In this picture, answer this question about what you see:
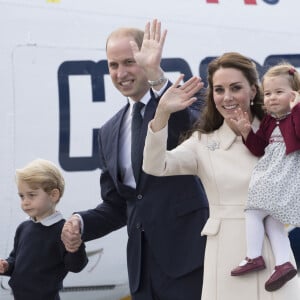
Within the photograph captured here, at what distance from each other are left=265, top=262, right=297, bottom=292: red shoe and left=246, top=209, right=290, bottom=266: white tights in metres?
0.03

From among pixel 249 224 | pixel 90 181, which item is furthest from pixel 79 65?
pixel 249 224

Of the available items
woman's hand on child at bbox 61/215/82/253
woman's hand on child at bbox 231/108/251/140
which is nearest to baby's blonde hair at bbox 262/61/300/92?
woman's hand on child at bbox 231/108/251/140

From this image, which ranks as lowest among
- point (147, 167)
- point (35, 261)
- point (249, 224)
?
point (35, 261)

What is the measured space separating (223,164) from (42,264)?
1.01 metres

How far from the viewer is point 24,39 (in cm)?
491

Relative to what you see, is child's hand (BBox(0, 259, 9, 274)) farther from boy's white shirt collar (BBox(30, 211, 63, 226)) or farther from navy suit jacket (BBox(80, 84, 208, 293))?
navy suit jacket (BBox(80, 84, 208, 293))

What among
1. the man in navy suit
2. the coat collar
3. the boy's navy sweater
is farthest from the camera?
the boy's navy sweater

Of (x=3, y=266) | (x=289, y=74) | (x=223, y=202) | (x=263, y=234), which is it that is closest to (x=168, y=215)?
(x=223, y=202)

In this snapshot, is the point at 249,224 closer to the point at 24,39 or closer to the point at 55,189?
the point at 55,189

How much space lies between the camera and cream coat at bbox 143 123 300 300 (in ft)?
9.56

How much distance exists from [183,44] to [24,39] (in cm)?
93

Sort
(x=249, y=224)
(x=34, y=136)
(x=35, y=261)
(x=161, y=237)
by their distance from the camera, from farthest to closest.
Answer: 1. (x=34, y=136)
2. (x=35, y=261)
3. (x=161, y=237)
4. (x=249, y=224)

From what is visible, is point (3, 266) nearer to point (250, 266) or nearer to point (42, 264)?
point (42, 264)

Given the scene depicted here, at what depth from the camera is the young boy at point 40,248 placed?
359cm
